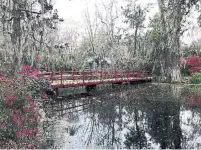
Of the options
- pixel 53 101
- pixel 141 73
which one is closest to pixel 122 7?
pixel 141 73

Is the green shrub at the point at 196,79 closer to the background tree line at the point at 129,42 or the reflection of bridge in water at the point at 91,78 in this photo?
the background tree line at the point at 129,42

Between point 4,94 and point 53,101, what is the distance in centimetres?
757

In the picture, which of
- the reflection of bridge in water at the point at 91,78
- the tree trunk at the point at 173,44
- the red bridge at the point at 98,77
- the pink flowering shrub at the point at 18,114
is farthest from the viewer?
the tree trunk at the point at 173,44

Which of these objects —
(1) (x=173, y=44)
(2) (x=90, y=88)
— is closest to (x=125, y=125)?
(2) (x=90, y=88)

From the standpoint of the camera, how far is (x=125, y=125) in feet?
35.5

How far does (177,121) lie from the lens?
11.2 meters

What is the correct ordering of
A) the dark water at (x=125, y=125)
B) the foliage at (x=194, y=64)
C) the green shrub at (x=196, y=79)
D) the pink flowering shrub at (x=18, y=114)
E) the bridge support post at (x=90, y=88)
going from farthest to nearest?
1. the foliage at (x=194, y=64)
2. the green shrub at (x=196, y=79)
3. the bridge support post at (x=90, y=88)
4. the dark water at (x=125, y=125)
5. the pink flowering shrub at (x=18, y=114)

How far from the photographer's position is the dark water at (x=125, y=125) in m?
8.48

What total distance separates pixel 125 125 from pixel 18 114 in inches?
160

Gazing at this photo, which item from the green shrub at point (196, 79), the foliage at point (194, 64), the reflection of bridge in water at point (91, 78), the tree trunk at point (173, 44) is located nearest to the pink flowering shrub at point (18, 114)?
the reflection of bridge in water at point (91, 78)

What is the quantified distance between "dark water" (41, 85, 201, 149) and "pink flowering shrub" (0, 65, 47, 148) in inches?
26.3

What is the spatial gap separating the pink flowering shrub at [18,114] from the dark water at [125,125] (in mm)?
668

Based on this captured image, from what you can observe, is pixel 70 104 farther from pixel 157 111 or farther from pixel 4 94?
pixel 4 94

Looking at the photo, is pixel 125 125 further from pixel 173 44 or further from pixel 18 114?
pixel 173 44
